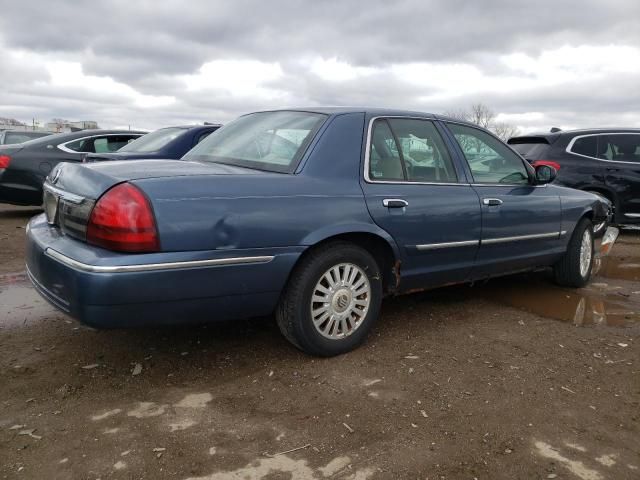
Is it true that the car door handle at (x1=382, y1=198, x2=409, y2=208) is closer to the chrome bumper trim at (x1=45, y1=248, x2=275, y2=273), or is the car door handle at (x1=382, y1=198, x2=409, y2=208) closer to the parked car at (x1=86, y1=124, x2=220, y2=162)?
the chrome bumper trim at (x1=45, y1=248, x2=275, y2=273)

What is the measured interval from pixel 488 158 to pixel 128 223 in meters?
2.86

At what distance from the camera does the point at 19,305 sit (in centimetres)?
425

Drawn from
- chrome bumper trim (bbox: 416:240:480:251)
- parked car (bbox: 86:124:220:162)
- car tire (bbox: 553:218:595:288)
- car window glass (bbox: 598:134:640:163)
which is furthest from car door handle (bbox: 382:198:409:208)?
car window glass (bbox: 598:134:640:163)

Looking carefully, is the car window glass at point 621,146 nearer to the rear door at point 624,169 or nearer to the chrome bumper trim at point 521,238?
the rear door at point 624,169

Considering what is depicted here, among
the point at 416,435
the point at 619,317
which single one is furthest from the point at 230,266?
the point at 619,317

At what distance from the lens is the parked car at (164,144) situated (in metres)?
6.38

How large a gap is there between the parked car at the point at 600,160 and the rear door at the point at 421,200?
4578mm

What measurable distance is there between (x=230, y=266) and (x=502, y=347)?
1862 mm

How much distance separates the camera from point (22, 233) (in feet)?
24.2

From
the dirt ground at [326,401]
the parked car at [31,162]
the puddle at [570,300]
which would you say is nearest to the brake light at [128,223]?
the dirt ground at [326,401]

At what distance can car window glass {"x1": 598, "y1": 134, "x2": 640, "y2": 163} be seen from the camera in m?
8.12

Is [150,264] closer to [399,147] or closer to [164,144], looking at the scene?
[399,147]

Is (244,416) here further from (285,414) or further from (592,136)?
(592,136)

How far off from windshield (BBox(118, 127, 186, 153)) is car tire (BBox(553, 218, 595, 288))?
4585 millimetres
